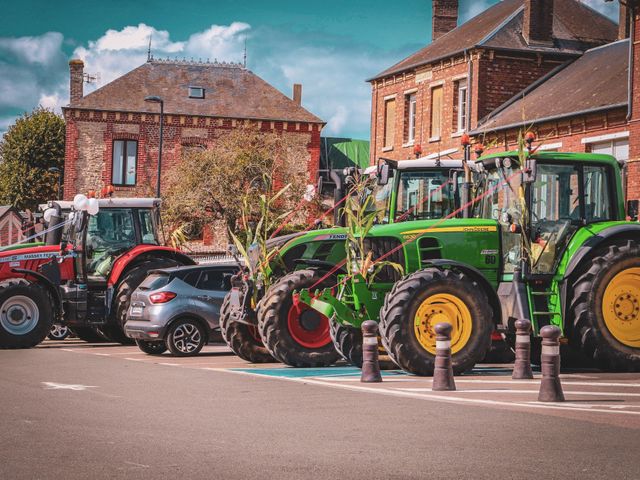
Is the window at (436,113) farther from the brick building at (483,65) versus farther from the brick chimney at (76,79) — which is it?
the brick chimney at (76,79)

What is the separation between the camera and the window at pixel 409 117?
4562 cm

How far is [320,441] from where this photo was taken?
8992 millimetres

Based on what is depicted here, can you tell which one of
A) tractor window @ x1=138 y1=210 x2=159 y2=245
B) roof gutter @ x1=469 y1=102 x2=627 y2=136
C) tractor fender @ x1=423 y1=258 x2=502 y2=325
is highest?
roof gutter @ x1=469 y1=102 x2=627 y2=136

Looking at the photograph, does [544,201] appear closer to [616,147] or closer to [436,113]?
[616,147]

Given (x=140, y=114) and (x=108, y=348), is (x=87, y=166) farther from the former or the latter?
(x=108, y=348)

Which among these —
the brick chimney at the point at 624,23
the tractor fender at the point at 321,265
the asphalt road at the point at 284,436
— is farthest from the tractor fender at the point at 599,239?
the brick chimney at the point at 624,23

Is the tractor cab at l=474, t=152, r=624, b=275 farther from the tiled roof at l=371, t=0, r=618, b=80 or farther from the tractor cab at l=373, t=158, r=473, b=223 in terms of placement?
the tiled roof at l=371, t=0, r=618, b=80

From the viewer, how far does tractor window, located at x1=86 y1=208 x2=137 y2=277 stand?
23.1 m

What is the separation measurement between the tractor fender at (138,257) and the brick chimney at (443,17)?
2850 cm

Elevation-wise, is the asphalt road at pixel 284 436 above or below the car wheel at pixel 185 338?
below

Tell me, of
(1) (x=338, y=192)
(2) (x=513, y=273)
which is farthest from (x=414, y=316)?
(1) (x=338, y=192)

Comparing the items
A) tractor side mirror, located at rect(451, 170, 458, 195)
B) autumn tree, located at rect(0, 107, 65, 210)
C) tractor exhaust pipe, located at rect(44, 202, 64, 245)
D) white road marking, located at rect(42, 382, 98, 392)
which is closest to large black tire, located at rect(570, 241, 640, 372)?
tractor side mirror, located at rect(451, 170, 458, 195)

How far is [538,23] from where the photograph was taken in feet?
137

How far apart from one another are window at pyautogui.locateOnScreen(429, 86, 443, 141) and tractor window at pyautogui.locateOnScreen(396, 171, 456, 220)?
81.4ft
